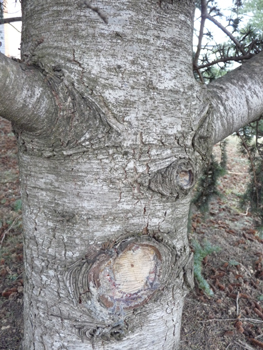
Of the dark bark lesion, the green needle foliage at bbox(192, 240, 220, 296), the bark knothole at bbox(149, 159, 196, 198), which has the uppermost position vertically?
the bark knothole at bbox(149, 159, 196, 198)

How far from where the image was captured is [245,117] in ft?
4.88

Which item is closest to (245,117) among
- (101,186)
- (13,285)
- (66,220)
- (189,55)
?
(189,55)

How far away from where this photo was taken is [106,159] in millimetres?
1066

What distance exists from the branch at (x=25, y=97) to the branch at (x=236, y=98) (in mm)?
711

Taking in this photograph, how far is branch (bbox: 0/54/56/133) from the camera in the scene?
35.7 inches

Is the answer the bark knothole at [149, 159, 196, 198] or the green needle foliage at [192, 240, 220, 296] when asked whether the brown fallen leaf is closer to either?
the green needle foliage at [192, 240, 220, 296]

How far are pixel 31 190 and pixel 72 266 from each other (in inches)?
13.3

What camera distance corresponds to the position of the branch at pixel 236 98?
4.49ft

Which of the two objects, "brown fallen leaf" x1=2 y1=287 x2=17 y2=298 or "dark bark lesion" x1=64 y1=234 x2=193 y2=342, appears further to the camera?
"brown fallen leaf" x1=2 y1=287 x2=17 y2=298

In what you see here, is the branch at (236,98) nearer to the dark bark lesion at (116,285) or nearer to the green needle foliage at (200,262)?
the dark bark lesion at (116,285)

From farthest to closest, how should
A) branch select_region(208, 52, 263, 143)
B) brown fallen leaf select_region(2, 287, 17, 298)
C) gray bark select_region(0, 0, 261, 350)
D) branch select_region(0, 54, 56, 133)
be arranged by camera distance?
brown fallen leaf select_region(2, 287, 17, 298), branch select_region(208, 52, 263, 143), gray bark select_region(0, 0, 261, 350), branch select_region(0, 54, 56, 133)

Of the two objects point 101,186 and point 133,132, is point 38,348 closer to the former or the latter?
point 101,186

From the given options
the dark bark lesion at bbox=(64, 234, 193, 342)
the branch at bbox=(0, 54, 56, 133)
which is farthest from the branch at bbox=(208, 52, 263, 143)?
the branch at bbox=(0, 54, 56, 133)

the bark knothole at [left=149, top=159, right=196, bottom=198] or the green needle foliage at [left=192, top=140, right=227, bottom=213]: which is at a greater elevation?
the bark knothole at [left=149, top=159, right=196, bottom=198]
